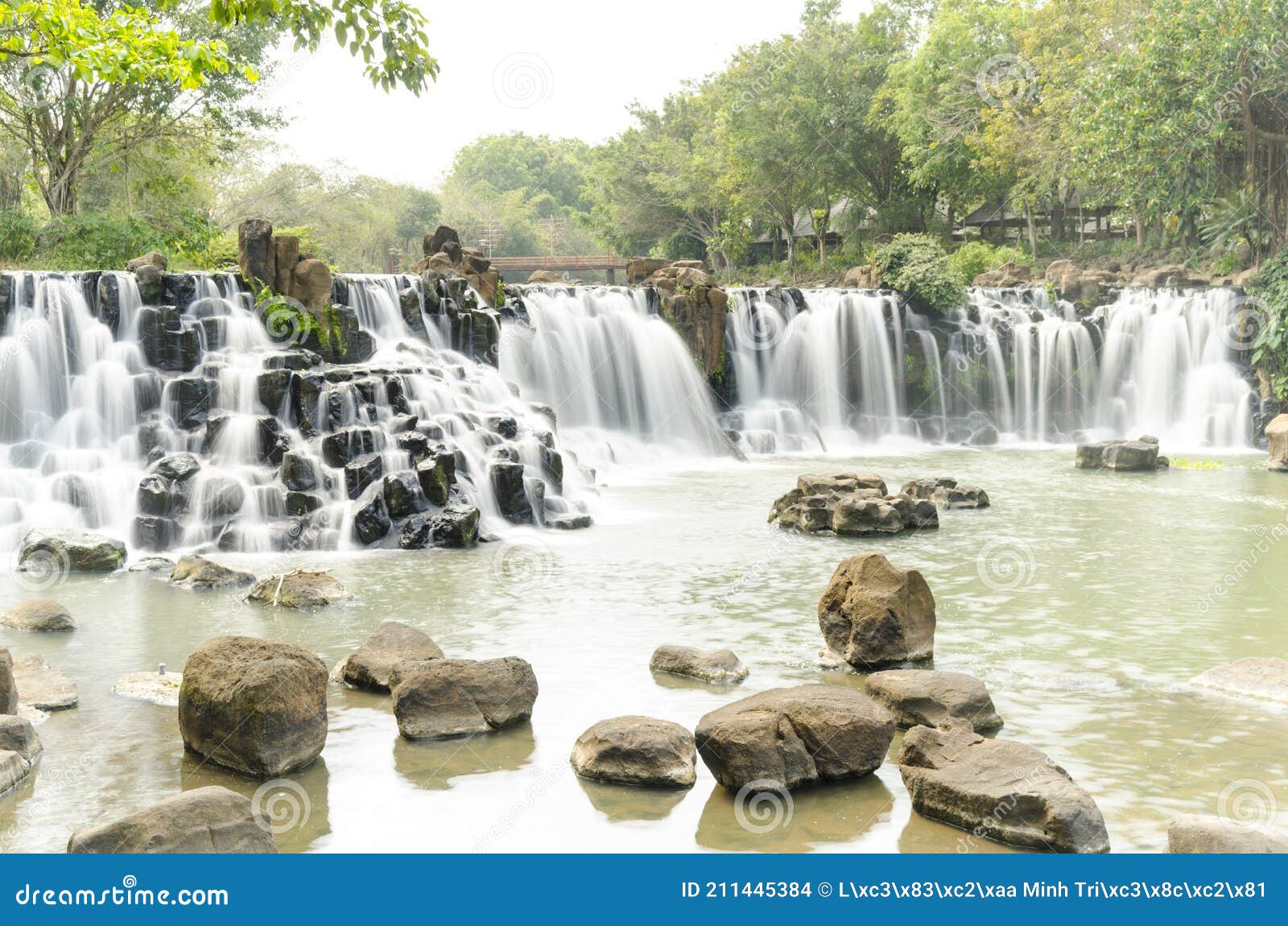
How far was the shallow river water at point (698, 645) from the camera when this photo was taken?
560 cm

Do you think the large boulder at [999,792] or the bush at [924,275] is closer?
the large boulder at [999,792]

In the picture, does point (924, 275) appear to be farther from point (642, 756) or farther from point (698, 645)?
point (642, 756)

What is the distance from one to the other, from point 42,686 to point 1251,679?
745 centimetres

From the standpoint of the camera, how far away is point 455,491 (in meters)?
15.0

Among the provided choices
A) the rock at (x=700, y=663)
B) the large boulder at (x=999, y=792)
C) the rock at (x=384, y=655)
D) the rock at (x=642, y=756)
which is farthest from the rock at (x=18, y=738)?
the large boulder at (x=999, y=792)

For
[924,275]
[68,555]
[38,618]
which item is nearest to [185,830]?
[38,618]

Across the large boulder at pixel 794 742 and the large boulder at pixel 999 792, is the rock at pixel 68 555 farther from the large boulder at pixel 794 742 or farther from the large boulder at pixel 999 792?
the large boulder at pixel 999 792

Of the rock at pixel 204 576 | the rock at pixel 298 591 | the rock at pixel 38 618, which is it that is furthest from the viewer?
the rock at pixel 204 576

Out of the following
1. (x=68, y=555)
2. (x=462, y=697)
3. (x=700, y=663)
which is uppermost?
(x=68, y=555)

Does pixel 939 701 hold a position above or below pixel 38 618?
below

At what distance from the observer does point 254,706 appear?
606cm

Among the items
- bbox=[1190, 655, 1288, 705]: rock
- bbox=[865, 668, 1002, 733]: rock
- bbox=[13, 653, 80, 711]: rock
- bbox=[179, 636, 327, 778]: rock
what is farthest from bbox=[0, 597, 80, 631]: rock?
bbox=[1190, 655, 1288, 705]: rock

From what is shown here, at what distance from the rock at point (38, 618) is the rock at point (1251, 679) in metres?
8.32

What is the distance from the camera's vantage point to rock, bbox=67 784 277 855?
14.8 feet
